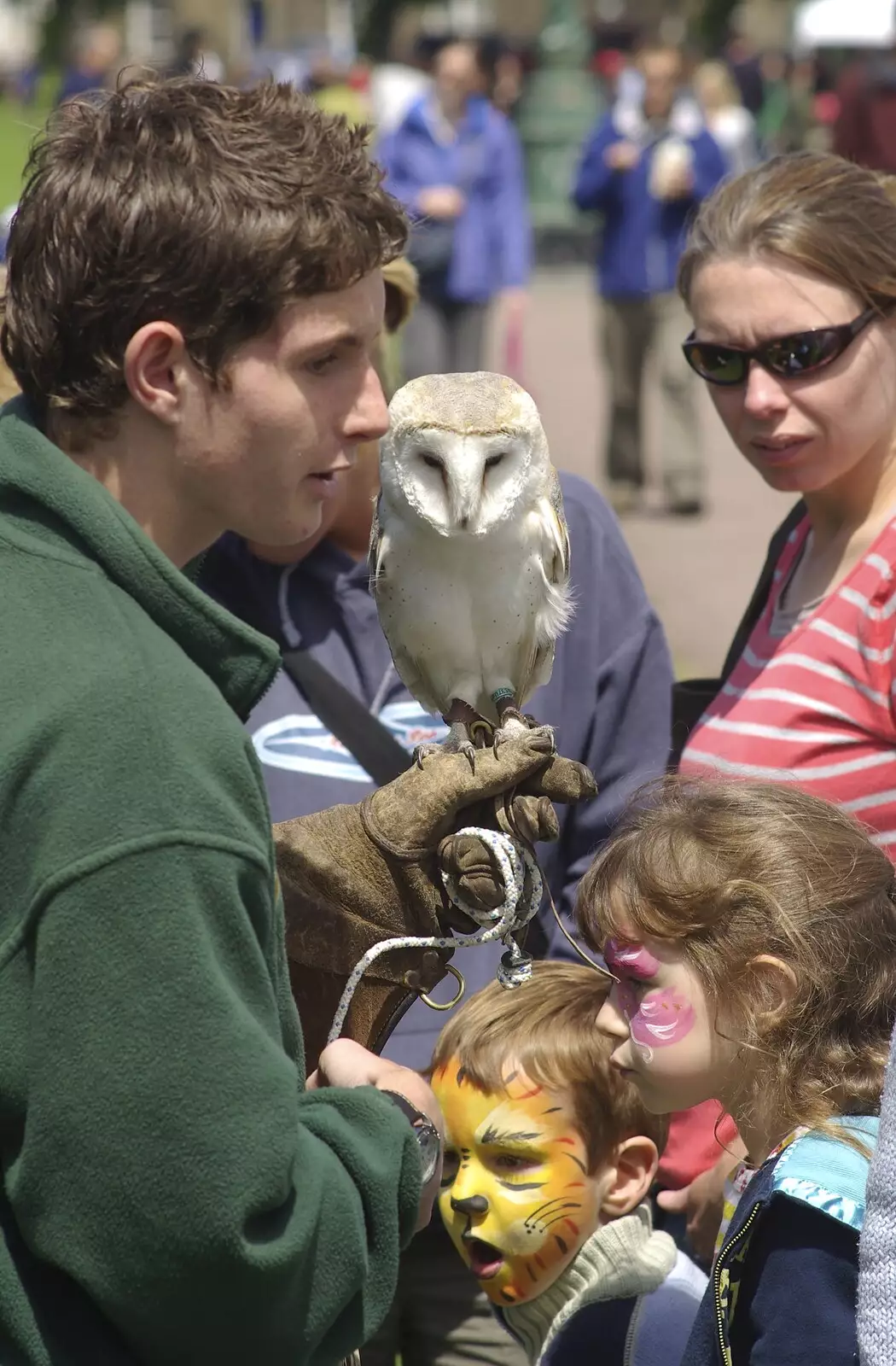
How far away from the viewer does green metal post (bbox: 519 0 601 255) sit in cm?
2625

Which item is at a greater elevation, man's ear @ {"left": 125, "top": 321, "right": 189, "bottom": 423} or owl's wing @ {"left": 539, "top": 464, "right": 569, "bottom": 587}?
man's ear @ {"left": 125, "top": 321, "right": 189, "bottom": 423}

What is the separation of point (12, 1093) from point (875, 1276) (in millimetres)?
893

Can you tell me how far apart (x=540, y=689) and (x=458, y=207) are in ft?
27.0

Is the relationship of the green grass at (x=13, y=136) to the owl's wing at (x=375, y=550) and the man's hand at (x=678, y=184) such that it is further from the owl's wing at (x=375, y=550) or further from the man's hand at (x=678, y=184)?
the owl's wing at (x=375, y=550)

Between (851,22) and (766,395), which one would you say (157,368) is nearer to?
(766,395)

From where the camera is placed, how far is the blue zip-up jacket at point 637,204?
407 inches

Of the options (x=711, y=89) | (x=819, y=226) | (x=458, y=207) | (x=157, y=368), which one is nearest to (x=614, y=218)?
(x=458, y=207)

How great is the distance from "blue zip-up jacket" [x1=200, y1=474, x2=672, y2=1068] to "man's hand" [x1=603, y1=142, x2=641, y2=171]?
7.98 meters

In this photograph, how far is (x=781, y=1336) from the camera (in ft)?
6.32

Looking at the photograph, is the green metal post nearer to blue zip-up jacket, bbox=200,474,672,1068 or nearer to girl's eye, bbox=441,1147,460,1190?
blue zip-up jacket, bbox=200,474,672,1068

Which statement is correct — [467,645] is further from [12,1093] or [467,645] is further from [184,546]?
[12,1093]

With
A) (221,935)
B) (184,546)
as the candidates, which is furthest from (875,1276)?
(184,546)

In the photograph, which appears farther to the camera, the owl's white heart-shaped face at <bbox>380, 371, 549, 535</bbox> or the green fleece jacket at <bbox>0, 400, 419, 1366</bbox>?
the owl's white heart-shaped face at <bbox>380, 371, 549, 535</bbox>

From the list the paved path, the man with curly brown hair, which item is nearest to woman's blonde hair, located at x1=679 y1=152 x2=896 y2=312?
the man with curly brown hair
